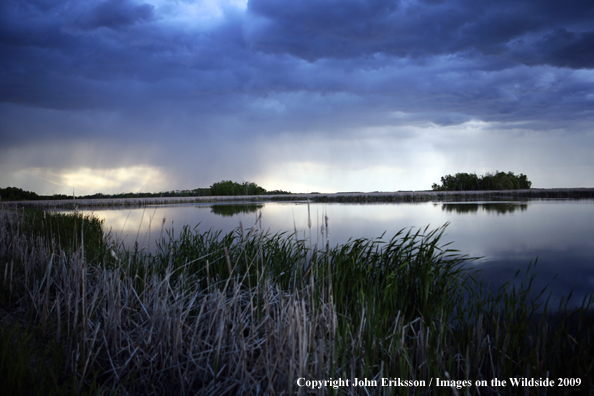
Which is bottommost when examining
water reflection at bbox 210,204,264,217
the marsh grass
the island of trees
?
the marsh grass

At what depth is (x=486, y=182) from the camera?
72.1 metres

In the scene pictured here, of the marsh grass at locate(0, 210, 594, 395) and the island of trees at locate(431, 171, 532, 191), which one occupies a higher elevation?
the island of trees at locate(431, 171, 532, 191)

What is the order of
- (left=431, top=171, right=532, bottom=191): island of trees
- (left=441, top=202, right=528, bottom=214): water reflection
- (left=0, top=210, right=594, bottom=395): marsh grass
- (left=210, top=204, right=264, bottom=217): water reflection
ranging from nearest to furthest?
(left=0, top=210, right=594, bottom=395): marsh grass → (left=441, top=202, right=528, bottom=214): water reflection → (left=210, top=204, right=264, bottom=217): water reflection → (left=431, top=171, right=532, bottom=191): island of trees

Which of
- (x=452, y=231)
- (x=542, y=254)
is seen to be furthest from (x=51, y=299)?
(x=452, y=231)

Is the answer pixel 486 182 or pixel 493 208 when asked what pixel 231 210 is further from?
pixel 486 182

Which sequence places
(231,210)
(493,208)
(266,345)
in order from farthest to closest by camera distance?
(231,210) < (493,208) < (266,345)

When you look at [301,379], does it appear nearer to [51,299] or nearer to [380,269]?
[380,269]

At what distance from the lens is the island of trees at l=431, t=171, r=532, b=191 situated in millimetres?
70375

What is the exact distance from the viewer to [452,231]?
572 inches

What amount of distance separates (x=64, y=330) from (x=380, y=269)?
4.21 m

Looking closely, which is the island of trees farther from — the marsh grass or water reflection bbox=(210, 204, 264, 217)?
the marsh grass

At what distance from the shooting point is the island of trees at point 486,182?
70375mm

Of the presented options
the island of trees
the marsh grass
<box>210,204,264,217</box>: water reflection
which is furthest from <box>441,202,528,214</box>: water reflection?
the island of trees

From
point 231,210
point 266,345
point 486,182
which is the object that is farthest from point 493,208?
point 486,182
